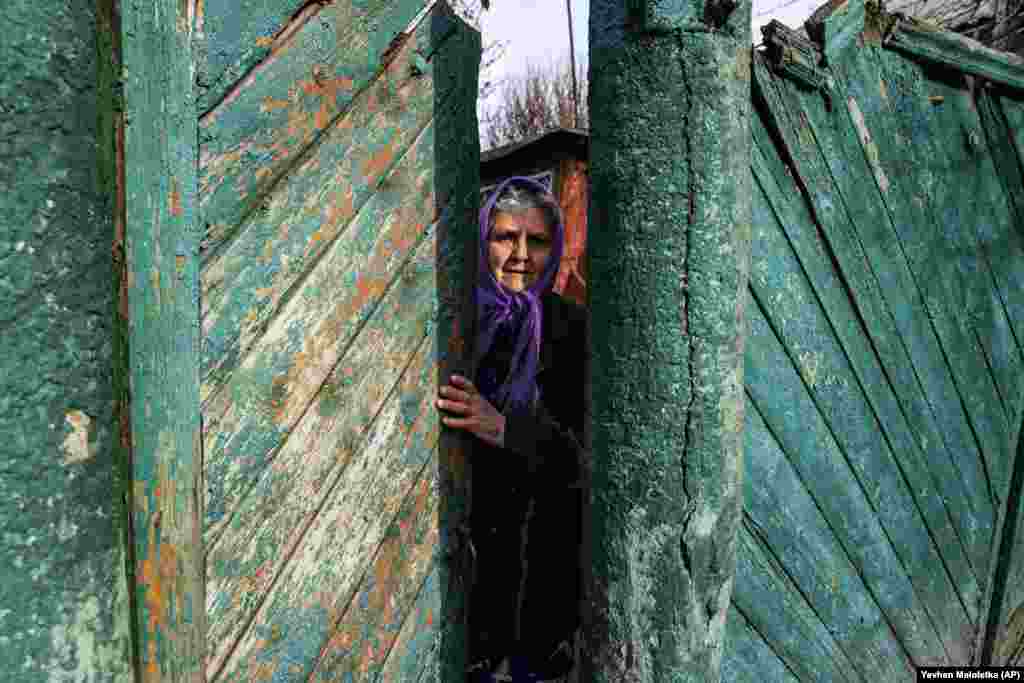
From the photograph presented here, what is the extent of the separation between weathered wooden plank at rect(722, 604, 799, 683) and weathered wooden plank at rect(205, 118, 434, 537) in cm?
116

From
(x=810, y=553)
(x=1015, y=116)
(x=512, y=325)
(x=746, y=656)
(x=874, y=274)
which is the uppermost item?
(x=1015, y=116)

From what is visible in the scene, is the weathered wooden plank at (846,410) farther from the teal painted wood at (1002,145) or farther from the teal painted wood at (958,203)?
the teal painted wood at (1002,145)

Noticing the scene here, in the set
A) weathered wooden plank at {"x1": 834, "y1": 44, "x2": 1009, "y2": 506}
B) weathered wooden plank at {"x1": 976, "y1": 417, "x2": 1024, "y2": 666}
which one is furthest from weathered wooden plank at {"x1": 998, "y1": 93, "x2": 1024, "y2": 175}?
weathered wooden plank at {"x1": 976, "y1": 417, "x2": 1024, "y2": 666}

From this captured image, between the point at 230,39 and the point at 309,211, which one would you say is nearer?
the point at 230,39

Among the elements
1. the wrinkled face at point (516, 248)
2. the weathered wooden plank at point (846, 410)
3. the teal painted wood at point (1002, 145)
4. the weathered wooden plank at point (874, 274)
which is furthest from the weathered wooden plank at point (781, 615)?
the teal painted wood at point (1002, 145)

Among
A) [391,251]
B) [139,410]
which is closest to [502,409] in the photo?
[391,251]

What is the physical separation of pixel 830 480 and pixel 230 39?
176cm

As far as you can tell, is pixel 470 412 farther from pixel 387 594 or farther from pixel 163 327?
pixel 163 327

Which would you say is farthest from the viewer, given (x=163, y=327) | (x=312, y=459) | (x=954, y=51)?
(x=954, y=51)

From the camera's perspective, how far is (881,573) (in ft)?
6.24

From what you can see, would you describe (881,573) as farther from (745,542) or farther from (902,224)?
(902,224)

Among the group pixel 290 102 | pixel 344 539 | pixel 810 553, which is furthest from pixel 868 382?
pixel 290 102

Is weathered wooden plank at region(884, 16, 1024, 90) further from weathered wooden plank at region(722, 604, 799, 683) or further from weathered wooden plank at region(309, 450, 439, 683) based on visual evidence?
weathered wooden plank at region(309, 450, 439, 683)

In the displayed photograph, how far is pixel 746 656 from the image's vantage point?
1.57m
